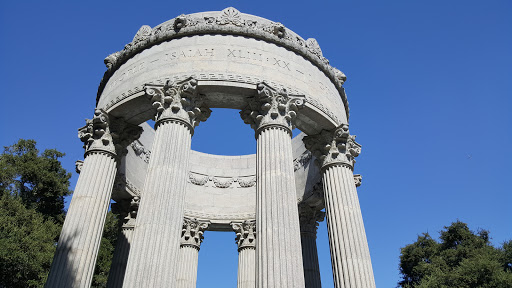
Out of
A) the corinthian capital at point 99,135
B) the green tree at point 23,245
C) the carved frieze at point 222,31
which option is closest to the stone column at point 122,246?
the corinthian capital at point 99,135

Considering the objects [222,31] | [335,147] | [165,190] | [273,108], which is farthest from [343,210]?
[222,31]

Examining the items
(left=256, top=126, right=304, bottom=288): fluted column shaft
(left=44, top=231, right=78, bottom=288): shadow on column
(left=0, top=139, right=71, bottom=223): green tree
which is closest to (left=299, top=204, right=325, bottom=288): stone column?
(left=256, top=126, right=304, bottom=288): fluted column shaft

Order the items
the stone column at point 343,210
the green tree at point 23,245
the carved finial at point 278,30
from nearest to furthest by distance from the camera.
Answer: the stone column at point 343,210
the carved finial at point 278,30
the green tree at point 23,245

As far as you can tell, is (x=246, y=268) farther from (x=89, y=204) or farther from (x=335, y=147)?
(x=89, y=204)

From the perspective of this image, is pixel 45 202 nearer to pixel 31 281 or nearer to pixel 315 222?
pixel 31 281

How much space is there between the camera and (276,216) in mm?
19609

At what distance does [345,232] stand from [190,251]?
17.8 meters

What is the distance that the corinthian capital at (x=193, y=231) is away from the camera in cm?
3688

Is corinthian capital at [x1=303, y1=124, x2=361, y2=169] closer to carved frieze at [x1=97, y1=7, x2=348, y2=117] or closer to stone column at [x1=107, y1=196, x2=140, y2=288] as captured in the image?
carved frieze at [x1=97, y1=7, x2=348, y2=117]

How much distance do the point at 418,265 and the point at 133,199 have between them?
160 ft

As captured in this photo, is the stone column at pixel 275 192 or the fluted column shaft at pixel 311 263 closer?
the stone column at pixel 275 192

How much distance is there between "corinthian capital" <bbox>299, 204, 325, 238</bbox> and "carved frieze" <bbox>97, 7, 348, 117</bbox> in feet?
38.5

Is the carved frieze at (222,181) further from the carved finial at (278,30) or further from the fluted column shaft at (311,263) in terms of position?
the carved finial at (278,30)

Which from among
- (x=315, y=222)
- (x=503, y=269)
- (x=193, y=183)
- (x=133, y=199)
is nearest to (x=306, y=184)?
(x=315, y=222)
